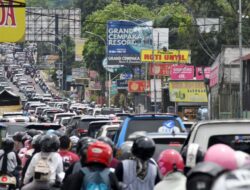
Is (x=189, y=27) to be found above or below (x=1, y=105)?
above

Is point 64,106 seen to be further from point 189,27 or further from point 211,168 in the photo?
point 211,168

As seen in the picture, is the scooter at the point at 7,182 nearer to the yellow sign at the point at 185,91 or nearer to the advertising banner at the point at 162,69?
the yellow sign at the point at 185,91

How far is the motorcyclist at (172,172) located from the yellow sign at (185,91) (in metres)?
56.7

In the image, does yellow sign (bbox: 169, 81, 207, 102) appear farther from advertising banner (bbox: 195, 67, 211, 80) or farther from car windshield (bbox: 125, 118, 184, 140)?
car windshield (bbox: 125, 118, 184, 140)

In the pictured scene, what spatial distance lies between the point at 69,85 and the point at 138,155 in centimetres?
14424

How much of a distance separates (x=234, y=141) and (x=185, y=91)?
54.4 meters

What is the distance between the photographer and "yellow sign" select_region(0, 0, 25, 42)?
28.5 metres

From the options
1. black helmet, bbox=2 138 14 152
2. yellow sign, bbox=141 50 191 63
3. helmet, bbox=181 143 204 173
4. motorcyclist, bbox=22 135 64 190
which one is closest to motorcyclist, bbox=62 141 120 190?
helmet, bbox=181 143 204 173

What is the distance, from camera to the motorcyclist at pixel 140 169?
33.1 ft

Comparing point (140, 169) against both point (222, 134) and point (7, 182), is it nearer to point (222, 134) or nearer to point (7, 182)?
point (222, 134)

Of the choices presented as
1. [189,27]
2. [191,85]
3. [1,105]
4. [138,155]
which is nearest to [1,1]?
[138,155]

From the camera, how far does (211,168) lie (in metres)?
5.43

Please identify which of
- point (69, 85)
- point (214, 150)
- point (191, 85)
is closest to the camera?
point (214, 150)

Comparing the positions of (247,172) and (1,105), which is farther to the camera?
(1,105)
